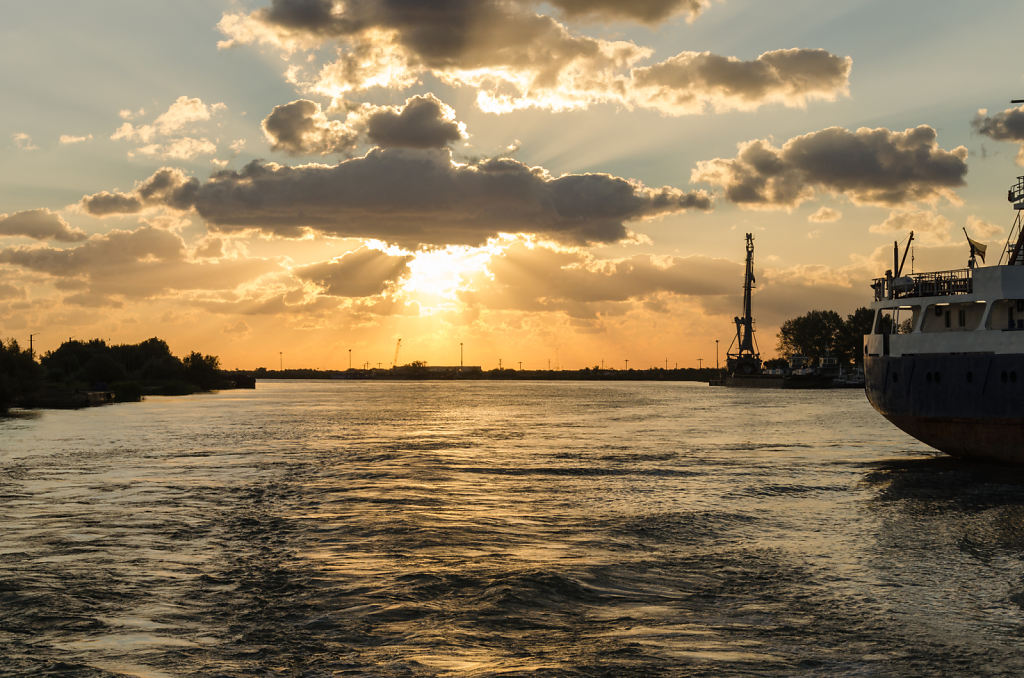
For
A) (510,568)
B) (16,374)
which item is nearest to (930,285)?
(510,568)

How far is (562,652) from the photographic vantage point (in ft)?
46.7

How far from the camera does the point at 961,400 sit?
132 ft

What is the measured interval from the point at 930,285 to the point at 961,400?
7084mm

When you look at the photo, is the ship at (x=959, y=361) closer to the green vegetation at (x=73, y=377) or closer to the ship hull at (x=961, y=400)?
the ship hull at (x=961, y=400)

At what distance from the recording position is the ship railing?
42781 mm

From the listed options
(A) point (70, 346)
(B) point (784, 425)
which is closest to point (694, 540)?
(B) point (784, 425)

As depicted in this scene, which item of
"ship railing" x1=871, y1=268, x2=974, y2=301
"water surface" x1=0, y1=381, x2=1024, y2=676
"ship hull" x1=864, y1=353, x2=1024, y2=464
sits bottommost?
"water surface" x1=0, y1=381, x2=1024, y2=676

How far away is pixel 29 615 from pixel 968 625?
1780cm

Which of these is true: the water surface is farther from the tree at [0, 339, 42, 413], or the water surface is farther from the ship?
the tree at [0, 339, 42, 413]

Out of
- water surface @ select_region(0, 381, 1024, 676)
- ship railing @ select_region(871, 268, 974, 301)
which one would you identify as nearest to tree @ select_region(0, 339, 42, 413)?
water surface @ select_region(0, 381, 1024, 676)

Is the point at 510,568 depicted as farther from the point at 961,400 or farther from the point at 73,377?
the point at 73,377

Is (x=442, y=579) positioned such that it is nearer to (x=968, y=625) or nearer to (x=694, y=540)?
(x=694, y=540)

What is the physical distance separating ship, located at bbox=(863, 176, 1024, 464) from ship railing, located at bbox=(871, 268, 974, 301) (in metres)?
0.05

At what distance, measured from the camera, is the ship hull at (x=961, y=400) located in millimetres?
38062
